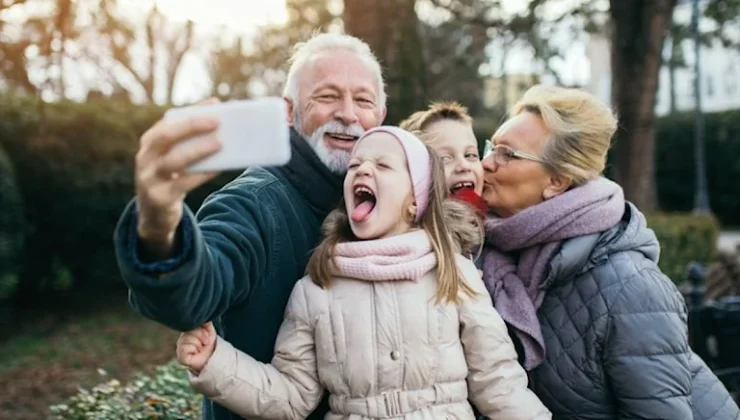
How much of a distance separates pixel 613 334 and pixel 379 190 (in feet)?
2.85

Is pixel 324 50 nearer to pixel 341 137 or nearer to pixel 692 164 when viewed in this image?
pixel 341 137

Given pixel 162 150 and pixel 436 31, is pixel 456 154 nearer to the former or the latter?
pixel 162 150

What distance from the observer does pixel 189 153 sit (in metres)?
1.68

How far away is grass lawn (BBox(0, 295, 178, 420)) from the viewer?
7461mm

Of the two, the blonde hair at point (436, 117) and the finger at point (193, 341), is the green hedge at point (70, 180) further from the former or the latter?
the finger at point (193, 341)

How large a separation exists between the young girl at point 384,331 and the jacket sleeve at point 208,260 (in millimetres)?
159

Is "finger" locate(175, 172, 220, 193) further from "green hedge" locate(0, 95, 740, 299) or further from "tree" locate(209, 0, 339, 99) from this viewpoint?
"tree" locate(209, 0, 339, 99)

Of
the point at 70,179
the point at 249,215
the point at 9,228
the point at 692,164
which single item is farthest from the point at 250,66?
the point at 249,215

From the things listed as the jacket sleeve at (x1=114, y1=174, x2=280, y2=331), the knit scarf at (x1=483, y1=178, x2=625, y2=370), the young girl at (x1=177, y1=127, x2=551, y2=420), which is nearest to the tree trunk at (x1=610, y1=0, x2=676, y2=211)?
the knit scarf at (x1=483, y1=178, x2=625, y2=370)

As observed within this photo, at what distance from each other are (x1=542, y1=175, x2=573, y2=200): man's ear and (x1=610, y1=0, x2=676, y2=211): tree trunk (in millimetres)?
8414

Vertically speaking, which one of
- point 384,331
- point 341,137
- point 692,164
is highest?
point 341,137

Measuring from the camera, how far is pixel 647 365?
8.36 ft

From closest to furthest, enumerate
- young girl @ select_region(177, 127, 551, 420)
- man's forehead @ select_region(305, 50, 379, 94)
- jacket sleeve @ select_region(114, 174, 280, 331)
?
jacket sleeve @ select_region(114, 174, 280, 331) < young girl @ select_region(177, 127, 551, 420) < man's forehead @ select_region(305, 50, 379, 94)

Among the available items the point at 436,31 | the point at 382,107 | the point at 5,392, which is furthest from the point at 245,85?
the point at 382,107
